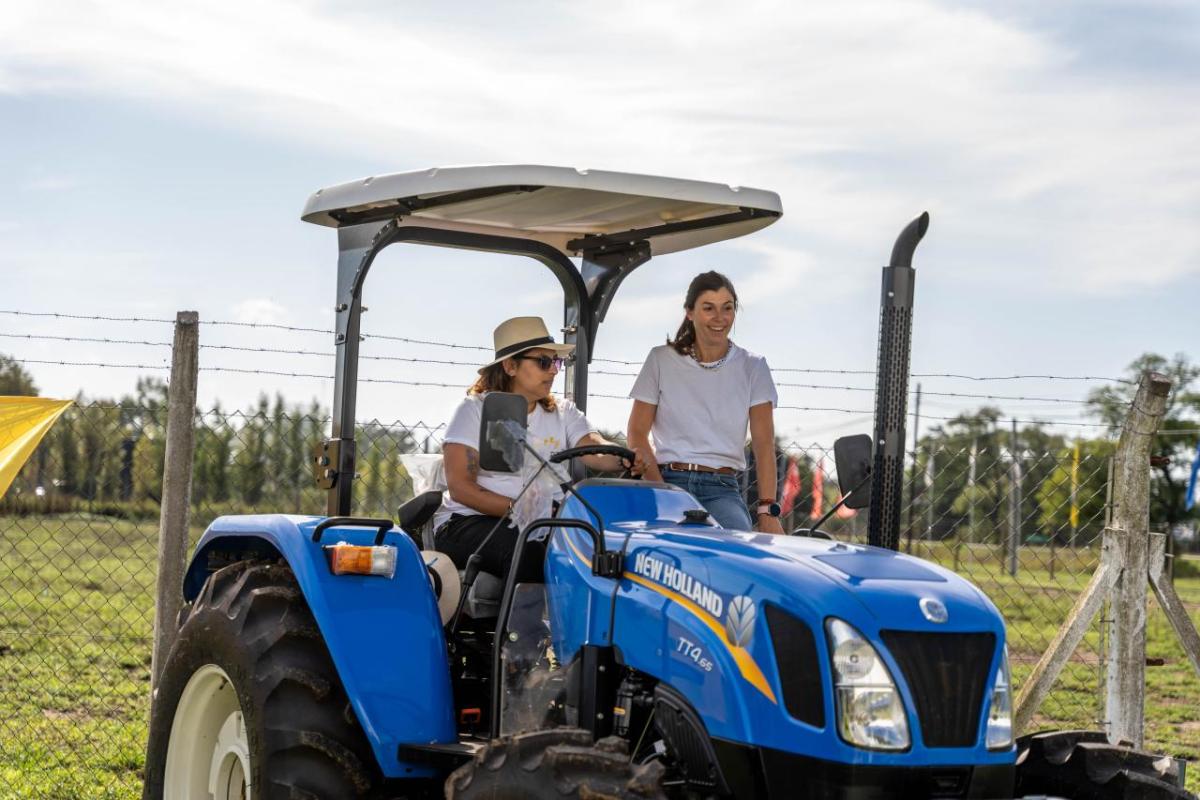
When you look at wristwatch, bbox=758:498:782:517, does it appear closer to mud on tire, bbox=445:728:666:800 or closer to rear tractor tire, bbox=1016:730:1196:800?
rear tractor tire, bbox=1016:730:1196:800

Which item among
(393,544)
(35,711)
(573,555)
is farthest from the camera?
(35,711)

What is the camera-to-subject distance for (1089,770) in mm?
4520

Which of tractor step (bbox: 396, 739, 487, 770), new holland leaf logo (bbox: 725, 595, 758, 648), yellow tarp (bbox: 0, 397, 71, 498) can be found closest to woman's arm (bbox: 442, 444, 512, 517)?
tractor step (bbox: 396, 739, 487, 770)

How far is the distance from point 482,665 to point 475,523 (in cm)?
49

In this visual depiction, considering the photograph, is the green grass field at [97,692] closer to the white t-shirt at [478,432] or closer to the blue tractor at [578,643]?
the blue tractor at [578,643]

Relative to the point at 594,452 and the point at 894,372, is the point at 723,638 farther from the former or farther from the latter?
the point at 894,372

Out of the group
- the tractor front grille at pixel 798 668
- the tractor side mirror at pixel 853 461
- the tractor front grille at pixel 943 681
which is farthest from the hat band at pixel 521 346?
the tractor front grille at pixel 943 681

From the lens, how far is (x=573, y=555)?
467 cm

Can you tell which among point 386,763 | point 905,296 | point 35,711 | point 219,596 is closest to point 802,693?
point 386,763

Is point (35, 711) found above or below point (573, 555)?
below

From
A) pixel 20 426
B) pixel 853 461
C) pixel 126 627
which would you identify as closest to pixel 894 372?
pixel 853 461

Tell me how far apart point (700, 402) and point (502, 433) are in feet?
5.39

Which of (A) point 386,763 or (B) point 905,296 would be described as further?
(B) point 905,296

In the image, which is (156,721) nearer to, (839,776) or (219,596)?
(219,596)
